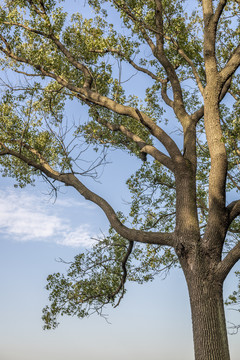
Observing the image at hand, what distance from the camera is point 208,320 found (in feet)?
19.9

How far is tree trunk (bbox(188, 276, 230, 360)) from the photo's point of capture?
5.93 meters

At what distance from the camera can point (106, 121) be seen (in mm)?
10828

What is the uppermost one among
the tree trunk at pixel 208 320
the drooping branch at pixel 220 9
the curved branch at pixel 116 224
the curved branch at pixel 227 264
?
the drooping branch at pixel 220 9

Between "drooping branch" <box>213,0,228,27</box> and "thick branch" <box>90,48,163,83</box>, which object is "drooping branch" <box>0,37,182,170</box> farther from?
"drooping branch" <box>213,0,228,27</box>

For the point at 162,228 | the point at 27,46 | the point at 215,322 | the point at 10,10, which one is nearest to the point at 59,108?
the point at 27,46

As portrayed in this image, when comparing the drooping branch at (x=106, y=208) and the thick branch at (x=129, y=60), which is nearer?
the drooping branch at (x=106, y=208)

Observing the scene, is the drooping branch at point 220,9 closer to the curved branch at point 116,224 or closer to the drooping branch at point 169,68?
the drooping branch at point 169,68

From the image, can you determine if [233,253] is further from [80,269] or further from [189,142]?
[80,269]

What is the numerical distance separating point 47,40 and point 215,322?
9941 millimetres

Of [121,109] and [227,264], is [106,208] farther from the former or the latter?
[227,264]

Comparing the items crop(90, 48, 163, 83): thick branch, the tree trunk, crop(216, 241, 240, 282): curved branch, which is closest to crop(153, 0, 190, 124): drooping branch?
crop(90, 48, 163, 83): thick branch

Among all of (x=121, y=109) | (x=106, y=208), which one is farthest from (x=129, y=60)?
(x=106, y=208)

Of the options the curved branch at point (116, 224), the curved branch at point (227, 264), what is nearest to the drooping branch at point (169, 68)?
the curved branch at point (116, 224)

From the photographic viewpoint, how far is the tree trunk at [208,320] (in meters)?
5.93
